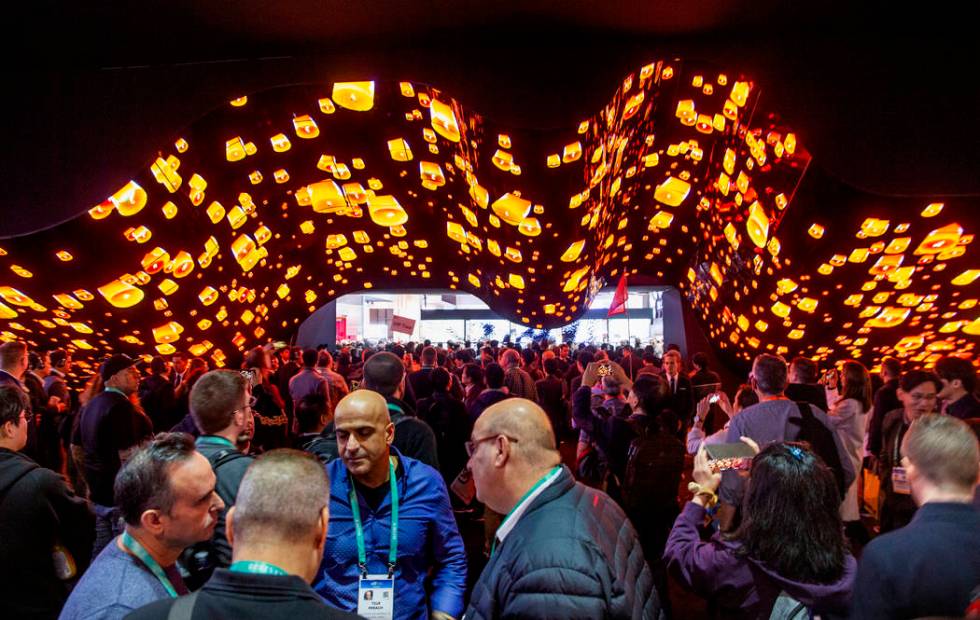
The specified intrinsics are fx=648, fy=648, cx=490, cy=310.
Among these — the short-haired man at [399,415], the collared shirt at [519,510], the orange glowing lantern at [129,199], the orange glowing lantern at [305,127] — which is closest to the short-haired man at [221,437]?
the short-haired man at [399,415]

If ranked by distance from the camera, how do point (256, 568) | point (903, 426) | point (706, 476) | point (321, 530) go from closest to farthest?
1. point (256, 568)
2. point (321, 530)
3. point (706, 476)
4. point (903, 426)

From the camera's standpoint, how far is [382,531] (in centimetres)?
259

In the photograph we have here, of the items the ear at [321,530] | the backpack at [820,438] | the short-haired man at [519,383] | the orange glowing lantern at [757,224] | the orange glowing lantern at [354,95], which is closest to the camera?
the ear at [321,530]

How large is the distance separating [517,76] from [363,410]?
5894 millimetres

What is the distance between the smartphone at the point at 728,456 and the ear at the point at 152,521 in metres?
1.89

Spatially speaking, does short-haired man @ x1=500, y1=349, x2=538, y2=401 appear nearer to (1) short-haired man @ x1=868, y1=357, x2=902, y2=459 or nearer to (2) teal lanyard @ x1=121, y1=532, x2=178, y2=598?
(1) short-haired man @ x1=868, y1=357, x2=902, y2=459

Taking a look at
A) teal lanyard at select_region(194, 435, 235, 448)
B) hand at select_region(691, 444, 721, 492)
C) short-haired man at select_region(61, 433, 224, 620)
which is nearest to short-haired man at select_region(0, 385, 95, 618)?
teal lanyard at select_region(194, 435, 235, 448)

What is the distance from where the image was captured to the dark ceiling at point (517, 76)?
7.38m

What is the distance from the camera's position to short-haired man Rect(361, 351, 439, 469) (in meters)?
3.90

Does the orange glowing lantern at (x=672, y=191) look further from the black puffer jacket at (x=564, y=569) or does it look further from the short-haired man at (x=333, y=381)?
the black puffer jacket at (x=564, y=569)

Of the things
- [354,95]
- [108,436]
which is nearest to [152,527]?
[108,436]

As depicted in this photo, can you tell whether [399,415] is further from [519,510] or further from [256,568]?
[256,568]

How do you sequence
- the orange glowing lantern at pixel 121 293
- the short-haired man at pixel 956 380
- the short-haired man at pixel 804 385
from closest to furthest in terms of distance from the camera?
the short-haired man at pixel 956 380 → the short-haired man at pixel 804 385 → the orange glowing lantern at pixel 121 293

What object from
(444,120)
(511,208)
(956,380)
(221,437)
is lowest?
(221,437)
